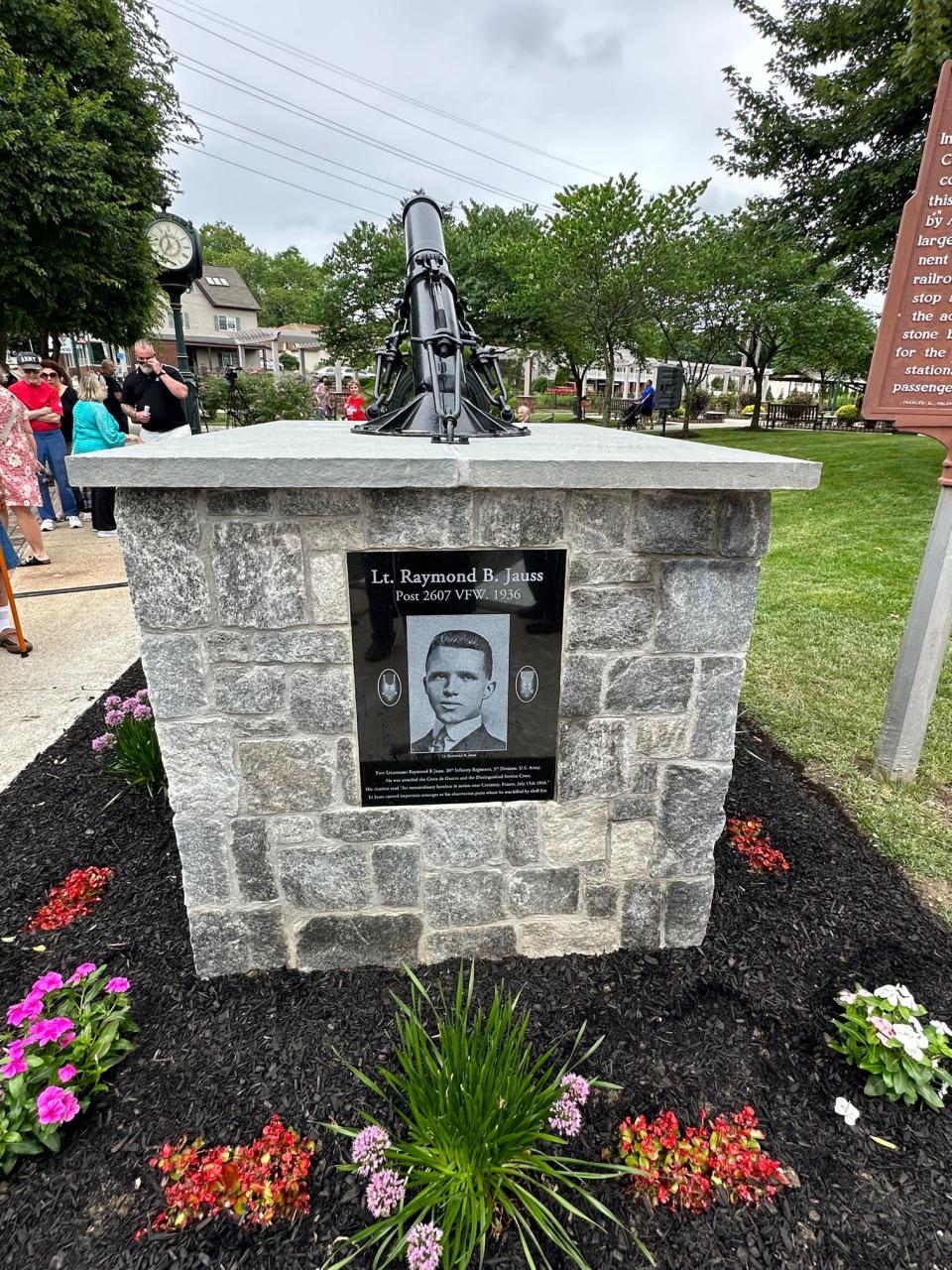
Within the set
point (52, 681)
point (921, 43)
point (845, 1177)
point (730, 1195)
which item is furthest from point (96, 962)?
point (921, 43)

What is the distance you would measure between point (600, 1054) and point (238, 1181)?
3.54 feet

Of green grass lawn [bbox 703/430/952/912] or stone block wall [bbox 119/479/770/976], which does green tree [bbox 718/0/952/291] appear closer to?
green grass lawn [bbox 703/430/952/912]

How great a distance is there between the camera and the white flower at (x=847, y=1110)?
1969 mm

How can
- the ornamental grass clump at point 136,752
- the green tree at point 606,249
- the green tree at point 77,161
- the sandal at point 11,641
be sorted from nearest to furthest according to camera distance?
the ornamental grass clump at point 136,752
the sandal at point 11,641
the green tree at point 77,161
the green tree at point 606,249

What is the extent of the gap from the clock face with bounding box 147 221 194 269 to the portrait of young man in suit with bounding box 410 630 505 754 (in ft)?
20.5

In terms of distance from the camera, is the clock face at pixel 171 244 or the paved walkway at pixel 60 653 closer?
the paved walkway at pixel 60 653

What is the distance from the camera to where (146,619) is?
2012 mm

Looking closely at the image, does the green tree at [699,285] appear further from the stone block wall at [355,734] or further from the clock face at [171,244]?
the stone block wall at [355,734]

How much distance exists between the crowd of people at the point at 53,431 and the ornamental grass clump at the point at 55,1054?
366cm

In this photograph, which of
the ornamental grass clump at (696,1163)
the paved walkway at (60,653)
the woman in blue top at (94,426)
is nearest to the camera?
the ornamental grass clump at (696,1163)

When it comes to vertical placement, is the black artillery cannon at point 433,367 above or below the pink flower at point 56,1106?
above

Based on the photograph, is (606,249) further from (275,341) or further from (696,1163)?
(275,341)

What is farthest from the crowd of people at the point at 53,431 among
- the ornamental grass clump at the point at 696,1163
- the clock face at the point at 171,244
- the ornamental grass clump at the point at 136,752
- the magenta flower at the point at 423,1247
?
the ornamental grass clump at the point at 696,1163

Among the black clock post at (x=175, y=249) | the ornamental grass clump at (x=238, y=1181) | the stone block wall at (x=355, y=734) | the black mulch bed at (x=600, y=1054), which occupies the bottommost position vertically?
the black mulch bed at (x=600, y=1054)
